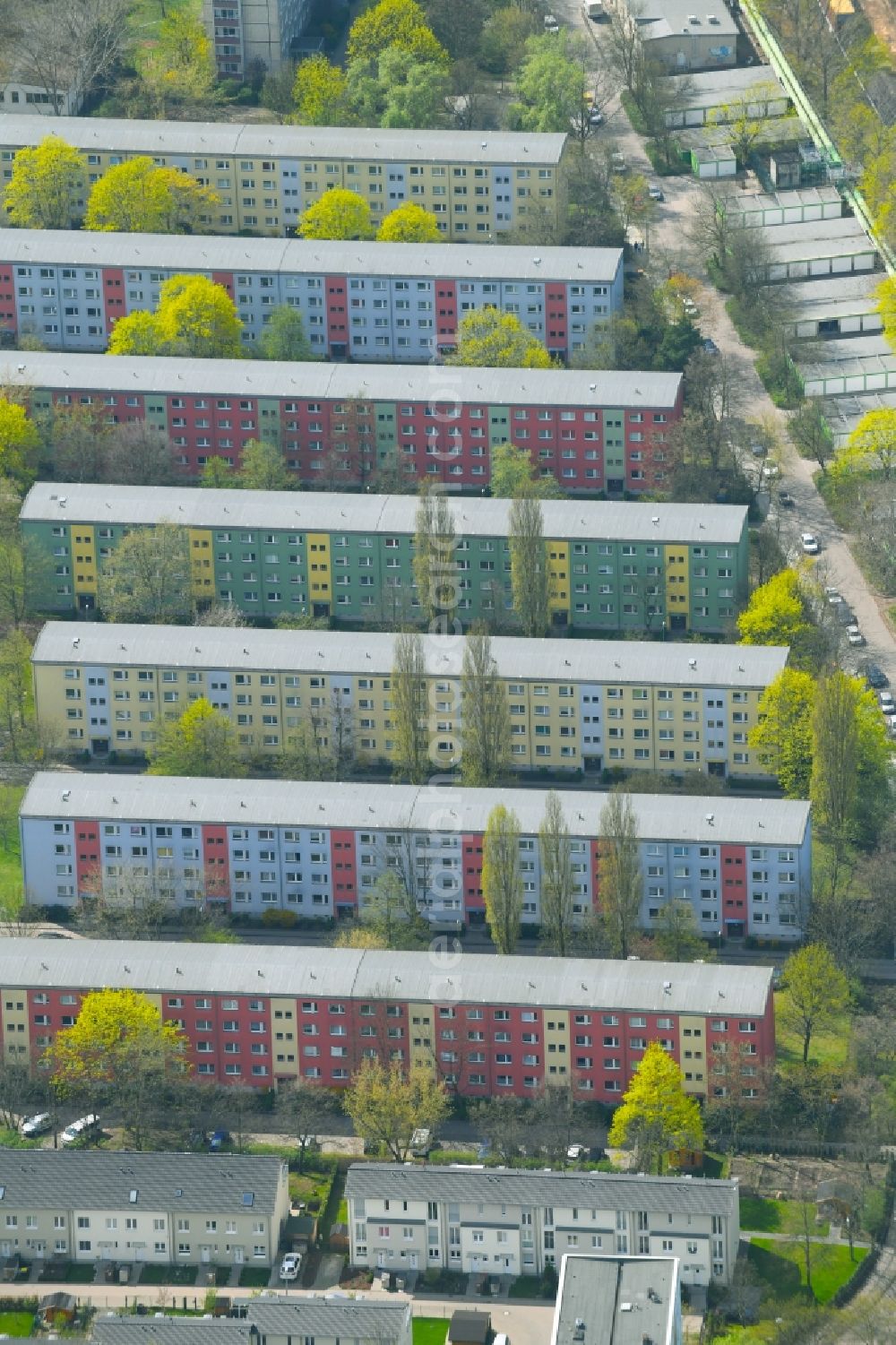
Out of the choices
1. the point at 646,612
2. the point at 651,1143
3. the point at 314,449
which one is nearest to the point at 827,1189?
the point at 651,1143

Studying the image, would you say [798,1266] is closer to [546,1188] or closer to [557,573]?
[546,1188]

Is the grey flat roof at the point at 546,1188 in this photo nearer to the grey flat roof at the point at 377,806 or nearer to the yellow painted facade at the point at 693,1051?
the yellow painted facade at the point at 693,1051

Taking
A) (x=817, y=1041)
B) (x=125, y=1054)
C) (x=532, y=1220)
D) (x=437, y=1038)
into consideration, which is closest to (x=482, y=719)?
(x=437, y=1038)

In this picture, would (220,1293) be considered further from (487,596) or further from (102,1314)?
(487,596)

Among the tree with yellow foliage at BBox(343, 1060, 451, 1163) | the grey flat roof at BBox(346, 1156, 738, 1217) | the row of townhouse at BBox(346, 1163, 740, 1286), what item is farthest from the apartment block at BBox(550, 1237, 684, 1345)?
the tree with yellow foliage at BBox(343, 1060, 451, 1163)

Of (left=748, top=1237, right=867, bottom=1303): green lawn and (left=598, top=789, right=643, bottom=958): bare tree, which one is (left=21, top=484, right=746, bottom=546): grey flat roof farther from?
(left=748, top=1237, right=867, bottom=1303): green lawn

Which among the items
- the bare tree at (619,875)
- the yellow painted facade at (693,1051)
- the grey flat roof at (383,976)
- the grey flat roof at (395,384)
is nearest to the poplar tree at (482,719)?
the bare tree at (619,875)
